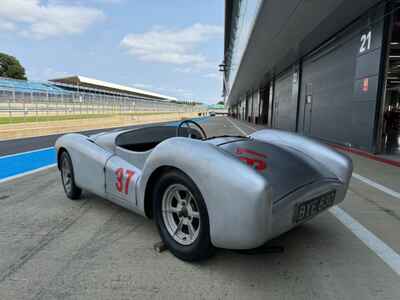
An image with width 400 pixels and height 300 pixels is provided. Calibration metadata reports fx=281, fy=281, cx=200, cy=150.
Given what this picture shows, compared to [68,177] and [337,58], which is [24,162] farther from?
[337,58]

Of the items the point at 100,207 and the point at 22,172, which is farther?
the point at 22,172

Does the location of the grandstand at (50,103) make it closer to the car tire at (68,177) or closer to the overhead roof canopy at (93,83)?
the car tire at (68,177)

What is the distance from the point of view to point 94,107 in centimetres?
2697

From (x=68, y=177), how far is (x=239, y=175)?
303 centimetres

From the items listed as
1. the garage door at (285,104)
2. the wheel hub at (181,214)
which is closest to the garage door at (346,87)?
the garage door at (285,104)

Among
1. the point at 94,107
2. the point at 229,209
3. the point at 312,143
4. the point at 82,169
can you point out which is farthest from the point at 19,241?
the point at 94,107

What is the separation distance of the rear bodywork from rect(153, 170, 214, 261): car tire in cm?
11

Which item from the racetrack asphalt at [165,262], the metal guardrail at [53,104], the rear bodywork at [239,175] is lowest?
the racetrack asphalt at [165,262]

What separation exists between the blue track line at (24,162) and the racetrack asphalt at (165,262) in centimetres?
269

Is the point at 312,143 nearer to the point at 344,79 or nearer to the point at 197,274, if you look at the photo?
the point at 197,274

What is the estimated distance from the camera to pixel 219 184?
74.5 inches

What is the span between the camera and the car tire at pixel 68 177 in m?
3.78

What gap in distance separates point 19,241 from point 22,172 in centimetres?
358

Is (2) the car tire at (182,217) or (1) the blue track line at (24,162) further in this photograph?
(1) the blue track line at (24,162)
